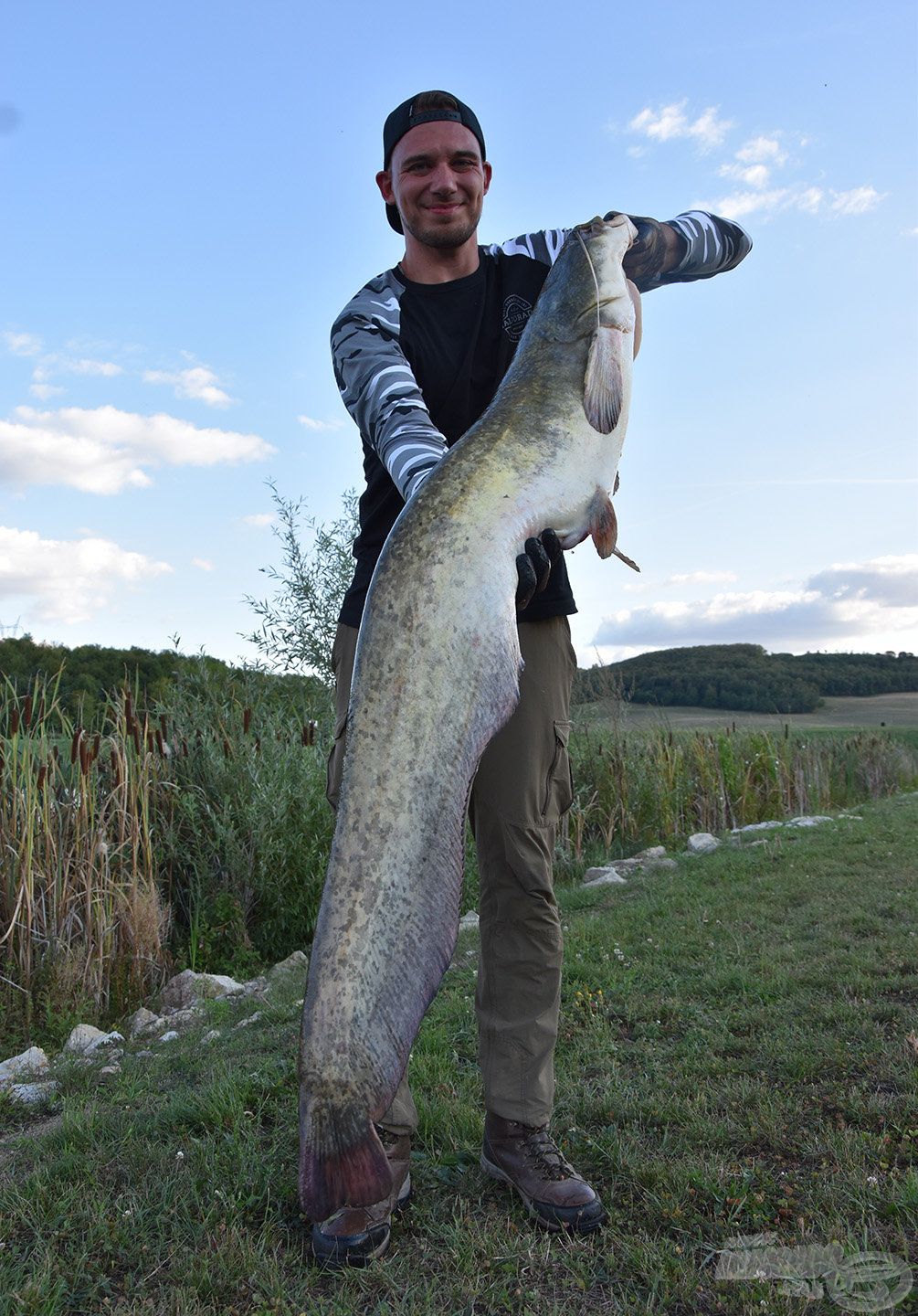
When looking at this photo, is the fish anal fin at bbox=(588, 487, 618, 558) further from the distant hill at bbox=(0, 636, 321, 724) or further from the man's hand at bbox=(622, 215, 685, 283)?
the distant hill at bbox=(0, 636, 321, 724)

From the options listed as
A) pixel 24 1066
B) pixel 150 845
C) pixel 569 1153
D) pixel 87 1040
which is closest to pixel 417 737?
pixel 569 1153

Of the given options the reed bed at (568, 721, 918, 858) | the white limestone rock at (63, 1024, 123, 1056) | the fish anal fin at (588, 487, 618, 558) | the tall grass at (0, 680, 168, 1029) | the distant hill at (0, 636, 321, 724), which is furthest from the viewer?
the reed bed at (568, 721, 918, 858)

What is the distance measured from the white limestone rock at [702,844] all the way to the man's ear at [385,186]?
261 inches

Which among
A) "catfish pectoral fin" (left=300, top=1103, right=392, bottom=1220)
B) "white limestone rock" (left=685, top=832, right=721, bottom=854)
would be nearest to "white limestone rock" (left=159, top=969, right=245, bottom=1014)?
"catfish pectoral fin" (left=300, top=1103, right=392, bottom=1220)

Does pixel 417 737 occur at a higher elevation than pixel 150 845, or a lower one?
higher

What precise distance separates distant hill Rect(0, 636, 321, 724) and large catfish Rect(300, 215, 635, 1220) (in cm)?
488

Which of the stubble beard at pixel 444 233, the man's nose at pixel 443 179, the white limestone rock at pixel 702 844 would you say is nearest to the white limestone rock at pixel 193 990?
the stubble beard at pixel 444 233

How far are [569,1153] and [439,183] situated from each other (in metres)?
2.76

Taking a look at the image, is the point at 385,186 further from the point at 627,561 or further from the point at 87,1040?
the point at 87,1040

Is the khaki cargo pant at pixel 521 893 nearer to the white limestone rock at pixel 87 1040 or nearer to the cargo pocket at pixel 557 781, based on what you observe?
the cargo pocket at pixel 557 781

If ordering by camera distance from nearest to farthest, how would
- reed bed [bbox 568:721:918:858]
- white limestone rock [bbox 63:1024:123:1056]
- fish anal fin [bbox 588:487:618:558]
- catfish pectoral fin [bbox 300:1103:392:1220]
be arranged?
1. catfish pectoral fin [bbox 300:1103:392:1220]
2. fish anal fin [bbox 588:487:618:558]
3. white limestone rock [bbox 63:1024:123:1056]
4. reed bed [bbox 568:721:918:858]

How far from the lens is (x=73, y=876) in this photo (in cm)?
516

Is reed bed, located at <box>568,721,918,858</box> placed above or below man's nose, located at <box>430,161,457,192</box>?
below

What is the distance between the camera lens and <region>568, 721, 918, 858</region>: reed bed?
977 centimetres
